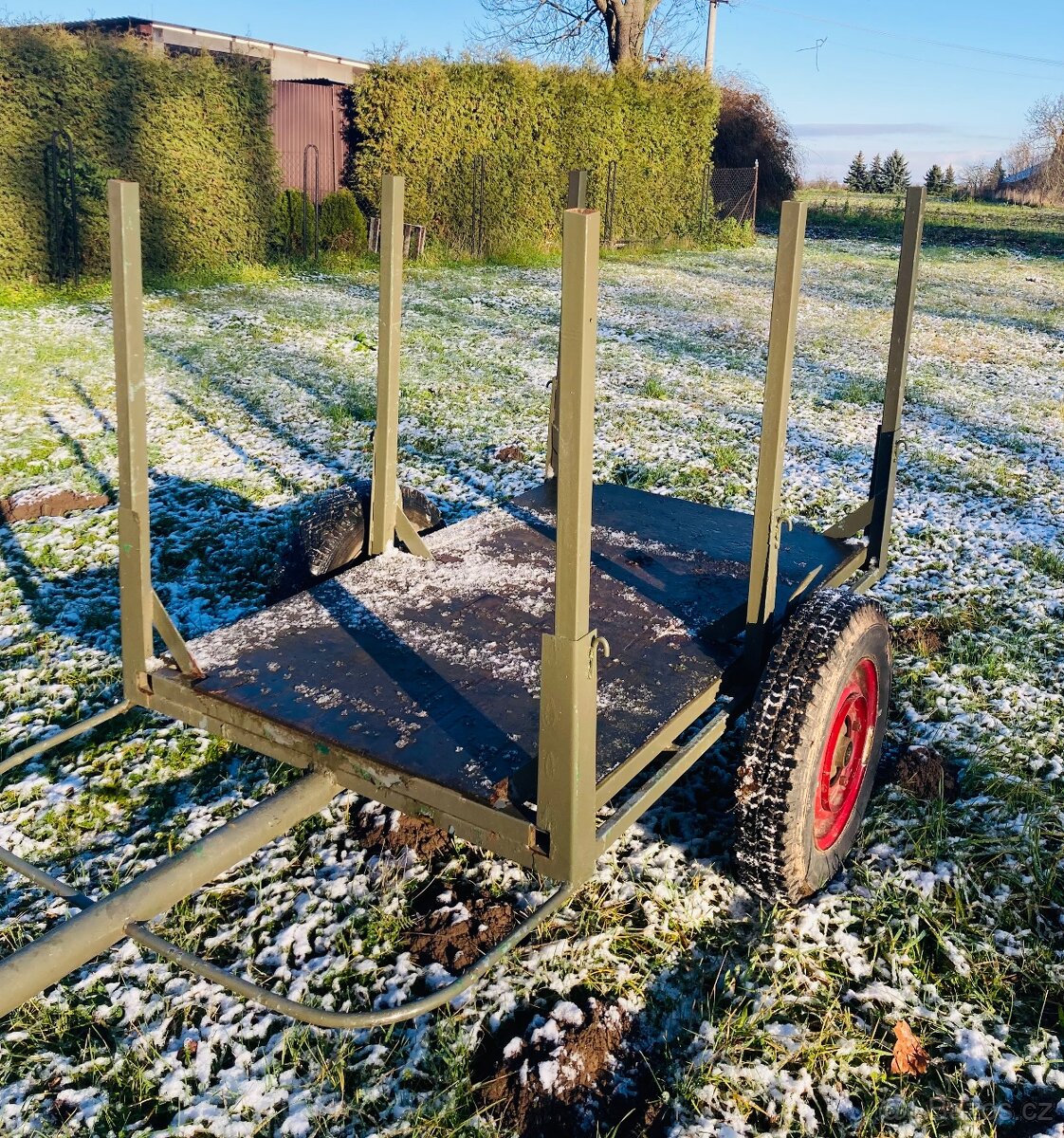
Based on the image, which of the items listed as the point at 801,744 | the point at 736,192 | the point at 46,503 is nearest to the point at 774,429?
the point at 801,744

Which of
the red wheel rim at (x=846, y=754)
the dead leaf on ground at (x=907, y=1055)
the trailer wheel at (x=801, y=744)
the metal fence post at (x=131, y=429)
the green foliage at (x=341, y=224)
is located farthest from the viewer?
the green foliage at (x=341, y=224)

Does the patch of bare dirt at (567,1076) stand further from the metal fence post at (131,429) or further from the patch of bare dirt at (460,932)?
the metal fence post at (131,429)

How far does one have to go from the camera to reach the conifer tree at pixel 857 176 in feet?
127

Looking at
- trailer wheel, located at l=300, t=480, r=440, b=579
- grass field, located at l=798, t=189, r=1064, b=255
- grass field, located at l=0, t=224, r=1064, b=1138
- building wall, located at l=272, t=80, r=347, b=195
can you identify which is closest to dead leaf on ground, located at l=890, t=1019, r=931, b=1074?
grass field, located at l=0, t=224, r=1064, b=1138

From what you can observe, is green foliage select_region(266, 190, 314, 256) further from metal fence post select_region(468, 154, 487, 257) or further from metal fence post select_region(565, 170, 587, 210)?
metal fence post select_region(565, 170, 587, 210)

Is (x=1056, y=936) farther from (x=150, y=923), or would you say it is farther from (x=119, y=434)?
(x=119, y=434)

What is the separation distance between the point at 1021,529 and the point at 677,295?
8.93m

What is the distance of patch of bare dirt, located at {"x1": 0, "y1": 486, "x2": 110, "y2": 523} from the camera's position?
5719 mm

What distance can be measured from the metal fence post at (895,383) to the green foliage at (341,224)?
12551mm

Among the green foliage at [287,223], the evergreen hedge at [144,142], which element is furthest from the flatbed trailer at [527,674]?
the green foliage at [287,223]

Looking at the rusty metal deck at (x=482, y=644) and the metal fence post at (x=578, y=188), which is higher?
the metal fence post at (x=578, y=188)

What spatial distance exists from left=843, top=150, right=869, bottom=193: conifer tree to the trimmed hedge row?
74.0 ft

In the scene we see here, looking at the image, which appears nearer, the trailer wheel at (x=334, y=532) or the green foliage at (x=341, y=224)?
the trailer wheel at (x=334, y=532)

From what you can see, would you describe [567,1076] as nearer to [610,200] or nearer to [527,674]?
[527,674]
